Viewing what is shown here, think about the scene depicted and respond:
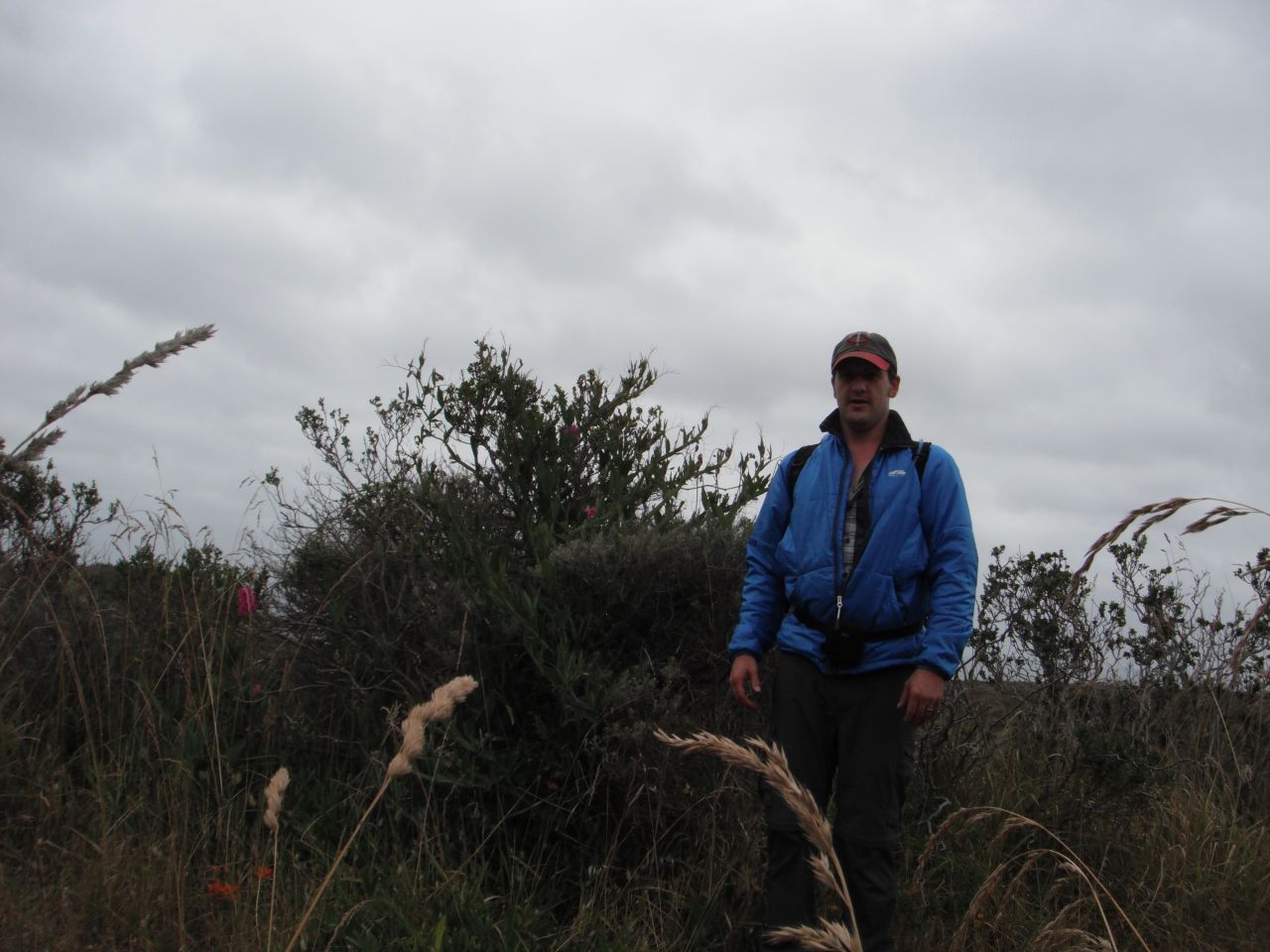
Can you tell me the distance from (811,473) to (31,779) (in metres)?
3.13

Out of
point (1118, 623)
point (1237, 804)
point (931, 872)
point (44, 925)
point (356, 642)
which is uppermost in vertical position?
point (1118, 623)

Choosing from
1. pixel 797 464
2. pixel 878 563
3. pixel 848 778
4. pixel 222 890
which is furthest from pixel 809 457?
pixel 222 890

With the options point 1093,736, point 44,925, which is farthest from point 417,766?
point 1093,736

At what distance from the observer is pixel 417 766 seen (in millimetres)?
3949

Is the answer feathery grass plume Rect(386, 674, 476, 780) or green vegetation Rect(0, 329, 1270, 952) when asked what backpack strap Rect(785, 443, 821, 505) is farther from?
feathery grass plume Rect(386, 674, 476, 780)

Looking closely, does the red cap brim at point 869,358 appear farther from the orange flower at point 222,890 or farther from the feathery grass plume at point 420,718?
the orange flower at point 222,890

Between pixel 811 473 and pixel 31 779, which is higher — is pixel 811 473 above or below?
above

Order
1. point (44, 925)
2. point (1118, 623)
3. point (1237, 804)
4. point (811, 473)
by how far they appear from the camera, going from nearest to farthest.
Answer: point (44, 925)
point (811, 473)
point (1237, 804)
point (1118, 623)

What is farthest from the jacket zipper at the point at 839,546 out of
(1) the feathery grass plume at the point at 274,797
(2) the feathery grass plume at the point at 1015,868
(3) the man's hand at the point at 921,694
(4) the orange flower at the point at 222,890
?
(1) the feathery grass plume at the point at 274,797

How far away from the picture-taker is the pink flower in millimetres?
4625

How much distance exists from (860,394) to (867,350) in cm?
16

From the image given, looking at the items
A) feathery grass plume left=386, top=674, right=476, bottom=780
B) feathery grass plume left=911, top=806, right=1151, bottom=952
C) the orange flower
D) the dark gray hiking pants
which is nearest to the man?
the dark gray hiking pants

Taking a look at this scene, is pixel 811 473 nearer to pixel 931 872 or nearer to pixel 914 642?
pixel 914 642

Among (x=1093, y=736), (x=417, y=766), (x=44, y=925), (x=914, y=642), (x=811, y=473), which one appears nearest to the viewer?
(x=44, y=925)
